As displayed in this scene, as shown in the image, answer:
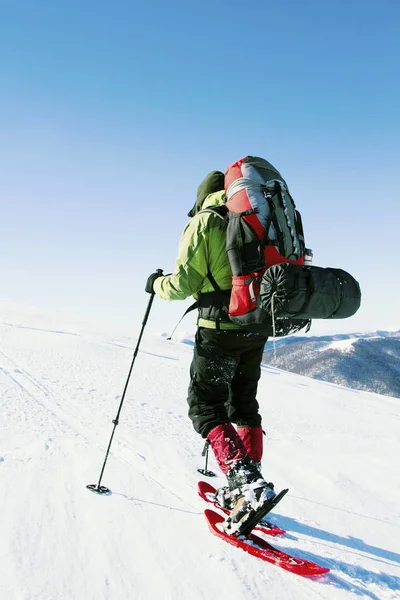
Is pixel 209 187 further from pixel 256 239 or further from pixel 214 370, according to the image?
pixel 214 370

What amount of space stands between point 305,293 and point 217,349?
0.90 metres

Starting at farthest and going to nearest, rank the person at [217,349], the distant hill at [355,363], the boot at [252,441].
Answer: the distant hill at [355,363] → the boot at [252,441] → the person at [217,349]

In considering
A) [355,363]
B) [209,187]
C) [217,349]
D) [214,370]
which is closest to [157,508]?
[214,370]

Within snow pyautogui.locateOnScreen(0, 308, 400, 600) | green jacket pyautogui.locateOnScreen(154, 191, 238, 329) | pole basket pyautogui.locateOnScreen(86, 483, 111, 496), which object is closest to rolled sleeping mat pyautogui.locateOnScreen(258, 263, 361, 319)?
green jacket pyautogui.locateOnScreen(154, 191, 238, 329)

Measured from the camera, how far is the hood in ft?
11.7

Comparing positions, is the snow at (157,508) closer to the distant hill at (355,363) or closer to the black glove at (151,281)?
the black glove at (151,281)

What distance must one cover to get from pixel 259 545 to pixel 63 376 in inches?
262

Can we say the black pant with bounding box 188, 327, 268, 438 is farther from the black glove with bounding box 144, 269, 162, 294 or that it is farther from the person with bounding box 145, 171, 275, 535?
the black glove with bounding box 144, 269, 162, 294

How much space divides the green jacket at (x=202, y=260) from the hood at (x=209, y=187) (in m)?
0.29

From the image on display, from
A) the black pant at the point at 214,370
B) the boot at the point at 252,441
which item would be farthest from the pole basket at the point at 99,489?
the boot at the point at 252,441

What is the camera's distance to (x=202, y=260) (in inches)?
124

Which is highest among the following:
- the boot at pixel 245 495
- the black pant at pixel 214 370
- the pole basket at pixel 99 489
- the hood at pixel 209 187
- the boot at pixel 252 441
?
the hood at pixel 209 187

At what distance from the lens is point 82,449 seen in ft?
13.4

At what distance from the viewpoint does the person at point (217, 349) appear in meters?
3.06
